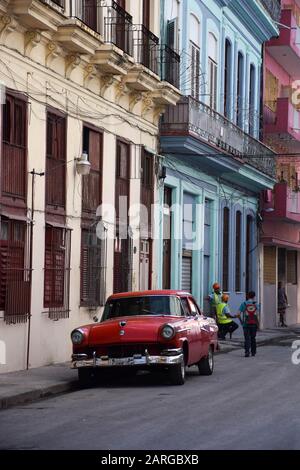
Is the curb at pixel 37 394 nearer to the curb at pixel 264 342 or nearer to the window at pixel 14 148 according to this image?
the window at pixel 14 148

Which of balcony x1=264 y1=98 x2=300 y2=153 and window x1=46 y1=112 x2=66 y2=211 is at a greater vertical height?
balcony x1=264 y1=98 x2=300 y2=153

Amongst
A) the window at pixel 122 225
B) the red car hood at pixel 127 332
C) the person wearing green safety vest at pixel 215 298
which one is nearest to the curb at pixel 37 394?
the red car hood at pixel 127 332

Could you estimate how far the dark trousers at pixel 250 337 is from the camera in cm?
2442

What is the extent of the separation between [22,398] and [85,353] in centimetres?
202

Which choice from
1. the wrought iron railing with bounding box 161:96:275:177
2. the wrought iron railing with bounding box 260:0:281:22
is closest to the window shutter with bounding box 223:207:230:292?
the wrought iron railing with bounding box 161:96:275:177

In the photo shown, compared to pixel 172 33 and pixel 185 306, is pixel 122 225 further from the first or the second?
pixel 185 306

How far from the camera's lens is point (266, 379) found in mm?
18844

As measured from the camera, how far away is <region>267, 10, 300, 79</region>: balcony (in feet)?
132

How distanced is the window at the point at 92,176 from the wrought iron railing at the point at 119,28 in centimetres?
205

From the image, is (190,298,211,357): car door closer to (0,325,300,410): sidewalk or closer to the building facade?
(0,325,300,410): sidewalk

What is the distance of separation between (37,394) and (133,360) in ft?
5.55

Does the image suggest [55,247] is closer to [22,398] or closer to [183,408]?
[22,398]

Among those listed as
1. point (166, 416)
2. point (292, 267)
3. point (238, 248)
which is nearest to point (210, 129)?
point (238, 248)

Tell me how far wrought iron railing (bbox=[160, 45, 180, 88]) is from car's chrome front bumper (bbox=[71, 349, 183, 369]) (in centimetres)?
1175
